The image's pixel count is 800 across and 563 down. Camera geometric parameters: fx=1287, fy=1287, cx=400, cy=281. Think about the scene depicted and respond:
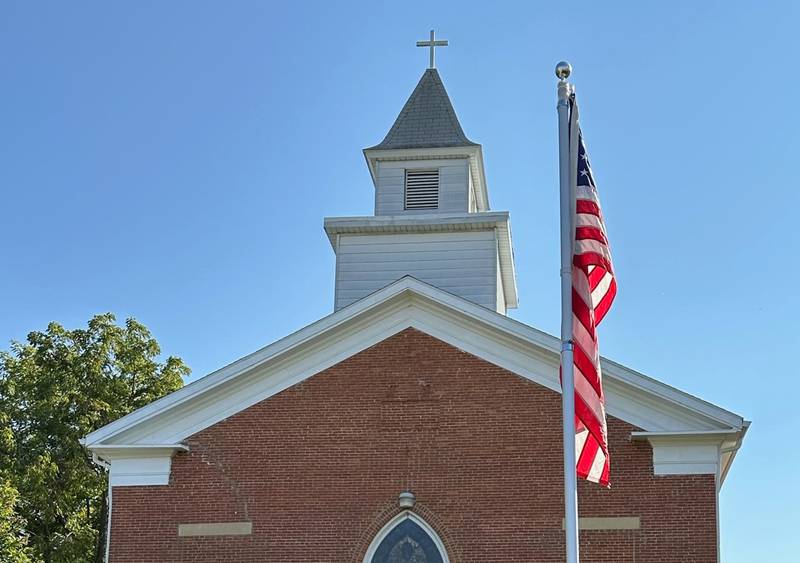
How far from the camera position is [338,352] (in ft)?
68.0

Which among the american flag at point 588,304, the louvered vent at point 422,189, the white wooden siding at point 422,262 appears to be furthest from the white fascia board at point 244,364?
the american flag at point 588,304

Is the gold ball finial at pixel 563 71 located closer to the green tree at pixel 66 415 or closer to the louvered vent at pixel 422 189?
the louvered vent at pixel 422 189

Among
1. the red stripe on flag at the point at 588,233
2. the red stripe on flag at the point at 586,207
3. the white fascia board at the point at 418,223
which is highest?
the white fascia board at the point at 418,223

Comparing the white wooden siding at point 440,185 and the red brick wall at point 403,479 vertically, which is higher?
the white wooden siding at point 440,185

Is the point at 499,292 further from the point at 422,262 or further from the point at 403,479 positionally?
the point at 403,479

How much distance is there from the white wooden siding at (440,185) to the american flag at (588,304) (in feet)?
41.3

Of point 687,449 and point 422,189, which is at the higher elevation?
point 422,189

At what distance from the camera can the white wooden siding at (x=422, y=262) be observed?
82.6ft

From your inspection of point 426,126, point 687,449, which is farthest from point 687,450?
point 426,126

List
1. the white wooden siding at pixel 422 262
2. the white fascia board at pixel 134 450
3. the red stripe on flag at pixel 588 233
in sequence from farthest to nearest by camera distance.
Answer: the white wooden siding at pixel 422 262 → the white fascia board at pixel 134 450 → the red stripe on flag at pixel 588 233

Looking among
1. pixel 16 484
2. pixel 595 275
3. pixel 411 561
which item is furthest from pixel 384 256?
pixel 16 484

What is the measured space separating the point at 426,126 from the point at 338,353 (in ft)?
26.6

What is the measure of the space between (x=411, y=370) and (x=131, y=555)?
17.1 feet

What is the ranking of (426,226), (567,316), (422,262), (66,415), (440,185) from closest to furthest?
1. (567,316)
2. (422,262)
3. (426,226)
4. (440,185)
5. (66,415)
